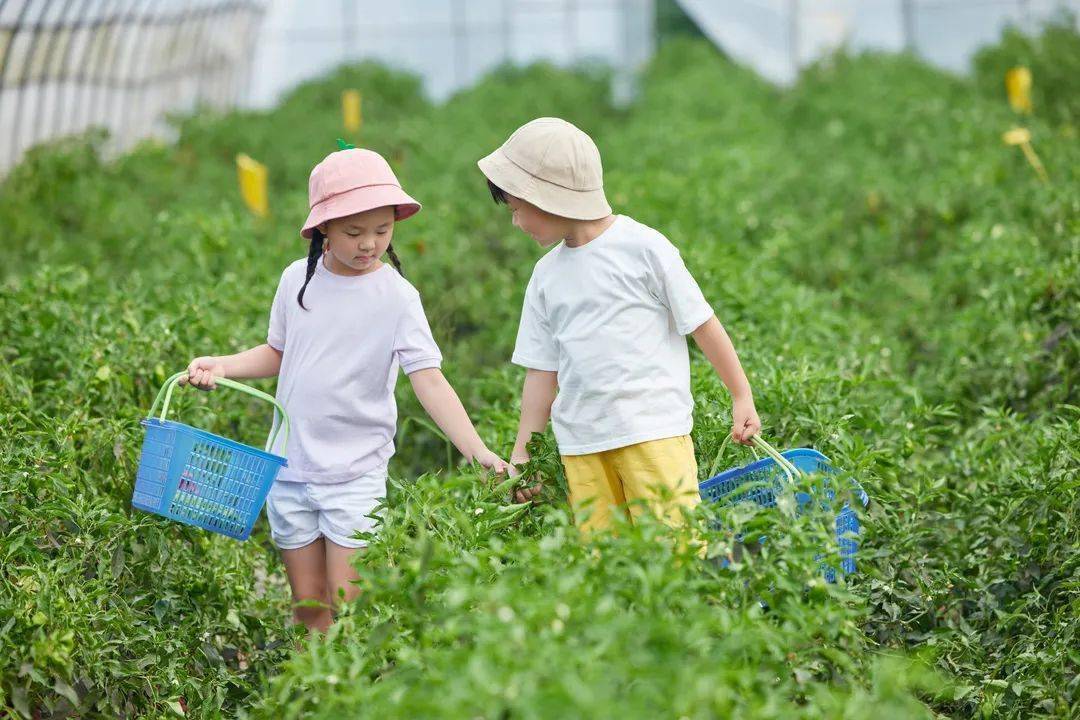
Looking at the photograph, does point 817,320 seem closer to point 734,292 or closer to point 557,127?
point 734,292

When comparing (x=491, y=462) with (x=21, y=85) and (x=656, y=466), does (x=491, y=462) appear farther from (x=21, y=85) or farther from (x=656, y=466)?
(x=21, y=85)

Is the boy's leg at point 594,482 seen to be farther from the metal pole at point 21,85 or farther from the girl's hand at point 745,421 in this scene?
the metal pole at point 21,85

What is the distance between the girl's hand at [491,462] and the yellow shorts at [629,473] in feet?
0.51

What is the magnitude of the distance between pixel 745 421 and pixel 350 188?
113cm

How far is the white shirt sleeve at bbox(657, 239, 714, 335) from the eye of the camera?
304 centimetres

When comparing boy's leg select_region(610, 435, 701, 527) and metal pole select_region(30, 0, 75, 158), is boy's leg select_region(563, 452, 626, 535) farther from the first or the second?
metal pole select_region(30, 0, 75, 158)

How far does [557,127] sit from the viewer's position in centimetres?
308

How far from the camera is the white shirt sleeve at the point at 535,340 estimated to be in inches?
127

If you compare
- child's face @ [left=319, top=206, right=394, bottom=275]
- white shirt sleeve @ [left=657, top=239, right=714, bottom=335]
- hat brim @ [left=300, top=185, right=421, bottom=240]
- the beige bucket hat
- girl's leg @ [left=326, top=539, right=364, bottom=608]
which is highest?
the beige bucket hat

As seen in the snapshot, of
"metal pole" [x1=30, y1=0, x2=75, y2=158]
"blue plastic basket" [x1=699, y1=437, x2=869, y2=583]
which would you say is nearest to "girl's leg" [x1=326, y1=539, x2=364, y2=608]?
"blue plastic basket" [x1=699, y1=437, x2=869, y2=583]

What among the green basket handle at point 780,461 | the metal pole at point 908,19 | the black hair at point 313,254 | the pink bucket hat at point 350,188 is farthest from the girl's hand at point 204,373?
the metal pole at point 908,19

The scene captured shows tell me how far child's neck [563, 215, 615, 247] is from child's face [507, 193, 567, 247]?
0.02 meters

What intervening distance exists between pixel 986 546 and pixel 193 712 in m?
2.24

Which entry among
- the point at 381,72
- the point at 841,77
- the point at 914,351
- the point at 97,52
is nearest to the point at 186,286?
Result: the point at 914,351
